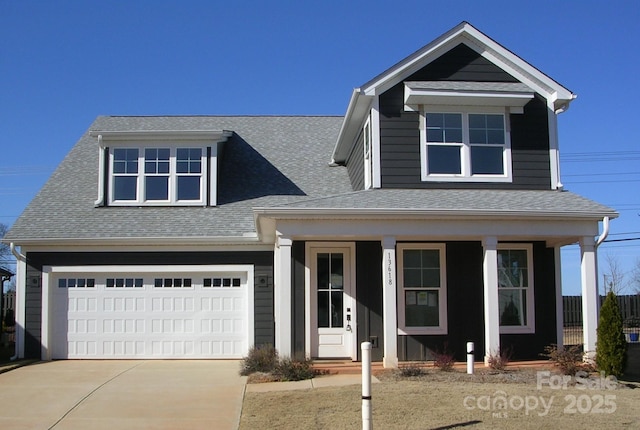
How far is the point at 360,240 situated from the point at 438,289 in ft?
6.68

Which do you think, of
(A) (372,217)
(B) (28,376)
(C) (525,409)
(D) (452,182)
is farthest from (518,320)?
(B) (28,376)

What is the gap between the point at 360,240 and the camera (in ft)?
51.5

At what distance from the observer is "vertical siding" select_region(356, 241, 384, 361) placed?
610 inches

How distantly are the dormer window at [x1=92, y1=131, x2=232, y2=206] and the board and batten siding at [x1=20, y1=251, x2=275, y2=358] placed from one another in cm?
183

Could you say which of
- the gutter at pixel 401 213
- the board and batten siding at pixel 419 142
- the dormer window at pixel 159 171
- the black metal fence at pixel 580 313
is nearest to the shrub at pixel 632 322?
the black metal fence at pixel 580 313

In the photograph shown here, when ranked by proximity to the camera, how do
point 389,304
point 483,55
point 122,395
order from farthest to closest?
point 483,55, point 389,304, point 122,395

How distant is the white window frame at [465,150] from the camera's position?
1583 cm

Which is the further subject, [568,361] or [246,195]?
[246,195]

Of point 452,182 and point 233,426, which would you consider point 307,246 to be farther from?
point 233,426

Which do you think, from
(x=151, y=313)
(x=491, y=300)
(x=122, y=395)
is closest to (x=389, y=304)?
(x=491, y=300)

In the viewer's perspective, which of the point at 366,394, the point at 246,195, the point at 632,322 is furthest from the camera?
the point at 632,322

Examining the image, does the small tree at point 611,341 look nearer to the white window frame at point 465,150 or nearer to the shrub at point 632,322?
the white window frame at point 465,150

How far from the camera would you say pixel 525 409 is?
33.5 ft

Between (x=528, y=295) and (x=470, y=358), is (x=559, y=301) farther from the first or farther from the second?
(x=470, y=358)
